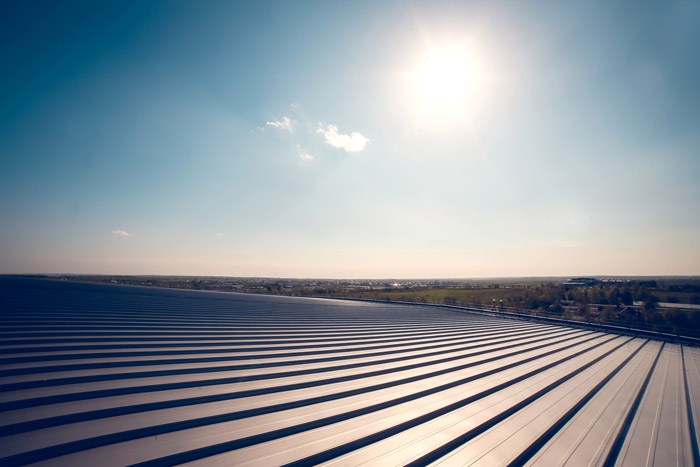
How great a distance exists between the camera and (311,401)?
12.4ft

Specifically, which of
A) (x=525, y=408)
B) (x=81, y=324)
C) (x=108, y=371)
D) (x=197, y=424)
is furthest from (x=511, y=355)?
(x=81, y=324)

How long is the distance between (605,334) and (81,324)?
20.4 meters

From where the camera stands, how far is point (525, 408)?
4.20m

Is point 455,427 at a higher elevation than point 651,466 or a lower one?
higher

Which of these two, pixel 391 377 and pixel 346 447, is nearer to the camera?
pixel 346 447

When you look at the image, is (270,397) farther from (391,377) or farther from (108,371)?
(108,371)

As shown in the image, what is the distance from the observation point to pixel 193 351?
18.3 feet

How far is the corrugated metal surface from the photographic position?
271 cm

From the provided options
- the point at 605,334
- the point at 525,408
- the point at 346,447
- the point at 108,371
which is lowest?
the point at 605,334

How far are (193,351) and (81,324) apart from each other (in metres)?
4.12

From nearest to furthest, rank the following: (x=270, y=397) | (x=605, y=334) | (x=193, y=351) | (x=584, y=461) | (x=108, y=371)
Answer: (x=584, y=461) → (x=270, y=397) → (x=108, y=371) → (x=193, y=351) → (x=605, y=334)

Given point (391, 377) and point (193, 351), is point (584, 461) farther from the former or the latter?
point (193, 351)

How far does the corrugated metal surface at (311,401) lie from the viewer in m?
2.71

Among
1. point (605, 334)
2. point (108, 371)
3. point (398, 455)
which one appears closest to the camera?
point (398, 455)
